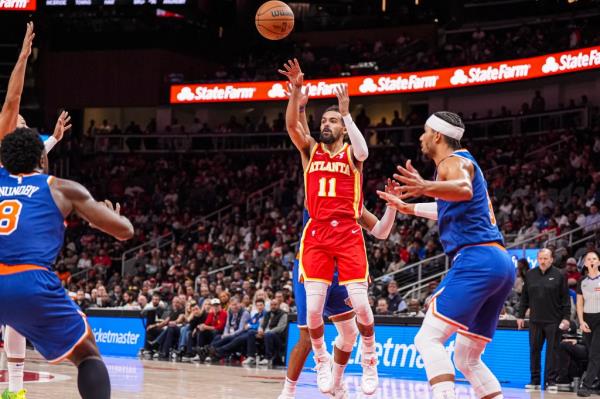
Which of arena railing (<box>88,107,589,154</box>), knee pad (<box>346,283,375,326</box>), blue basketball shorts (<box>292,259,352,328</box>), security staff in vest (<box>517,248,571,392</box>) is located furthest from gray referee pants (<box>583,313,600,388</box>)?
arena railing (<box>88,107,589,154</box>)

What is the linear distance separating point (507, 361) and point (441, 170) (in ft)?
27.3

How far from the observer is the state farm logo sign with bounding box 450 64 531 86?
90.6ft

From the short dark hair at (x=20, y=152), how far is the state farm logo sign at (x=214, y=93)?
91.5 feet

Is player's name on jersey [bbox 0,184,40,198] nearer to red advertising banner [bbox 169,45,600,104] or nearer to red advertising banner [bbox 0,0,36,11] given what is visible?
red advertising banner [bbox 169,45,600,104]

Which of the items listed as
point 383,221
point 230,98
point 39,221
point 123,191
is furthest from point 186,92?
point 39,221

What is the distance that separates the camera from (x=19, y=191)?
543 cm

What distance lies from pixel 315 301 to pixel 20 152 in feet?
11.6

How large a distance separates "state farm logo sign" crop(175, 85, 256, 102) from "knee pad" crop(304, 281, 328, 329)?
25449mm

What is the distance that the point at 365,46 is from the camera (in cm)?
3694

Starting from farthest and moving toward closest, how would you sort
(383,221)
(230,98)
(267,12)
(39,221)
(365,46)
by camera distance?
(365,46)
(230,98)
(267,12)
(383,221)
(39,221)

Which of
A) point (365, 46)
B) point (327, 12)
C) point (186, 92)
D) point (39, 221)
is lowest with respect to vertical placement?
point (39, 221)

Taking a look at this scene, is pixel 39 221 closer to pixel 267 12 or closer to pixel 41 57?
pixel 267 12

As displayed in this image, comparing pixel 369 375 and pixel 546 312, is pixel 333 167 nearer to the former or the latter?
pixel 369 375

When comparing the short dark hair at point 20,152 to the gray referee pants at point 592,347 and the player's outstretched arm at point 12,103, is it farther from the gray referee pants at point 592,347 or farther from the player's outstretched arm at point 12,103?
the gray referee pants at point 592,347
